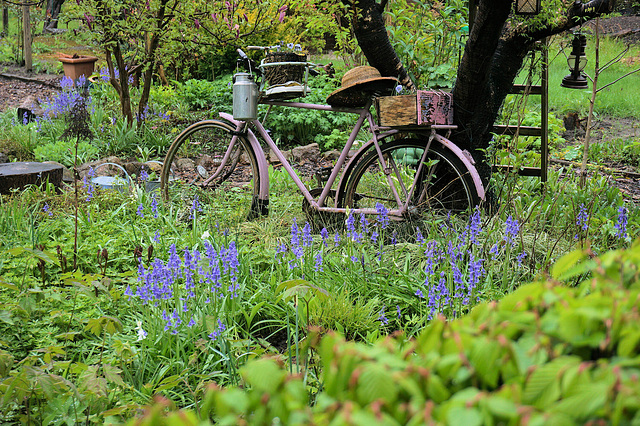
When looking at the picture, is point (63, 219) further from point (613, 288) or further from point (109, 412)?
point (613, 288)

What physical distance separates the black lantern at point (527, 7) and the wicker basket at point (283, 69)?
4.63 ft

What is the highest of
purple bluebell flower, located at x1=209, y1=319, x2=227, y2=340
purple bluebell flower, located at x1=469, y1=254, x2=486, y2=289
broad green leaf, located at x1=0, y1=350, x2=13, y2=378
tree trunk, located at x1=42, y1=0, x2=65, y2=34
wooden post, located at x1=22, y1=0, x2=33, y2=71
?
tree trunk, located at x1=42, y1=0, x2=65, y2=34

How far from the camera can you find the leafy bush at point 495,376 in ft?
2.31

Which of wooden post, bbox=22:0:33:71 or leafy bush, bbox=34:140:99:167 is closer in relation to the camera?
leafy bush, bbox=34:140:99:167

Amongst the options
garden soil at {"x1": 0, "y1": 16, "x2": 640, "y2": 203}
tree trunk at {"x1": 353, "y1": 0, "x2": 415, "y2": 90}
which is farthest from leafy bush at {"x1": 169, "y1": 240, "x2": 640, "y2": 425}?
garden soil at {"x1": 0, "y1": 16, "x2": 640, "y2": 203}

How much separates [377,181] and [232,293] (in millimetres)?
2484

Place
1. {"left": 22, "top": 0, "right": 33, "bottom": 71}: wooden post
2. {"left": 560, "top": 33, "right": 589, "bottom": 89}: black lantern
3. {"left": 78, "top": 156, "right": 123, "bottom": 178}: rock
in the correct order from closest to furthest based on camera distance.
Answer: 1. {"left": 560, "top": 33, "right": 589, "bottom": 89}: black lantern
2. {"left": 78, "top": 156, "right": 123, "bottom": 178}: rock
3. {"left": 22, "top": 0, "right": 33, "bottom": 71}: wooden post

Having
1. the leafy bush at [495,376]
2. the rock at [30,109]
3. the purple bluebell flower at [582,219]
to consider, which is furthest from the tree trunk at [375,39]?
the rock at [30,109]

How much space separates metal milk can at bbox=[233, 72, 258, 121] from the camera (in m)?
3.87

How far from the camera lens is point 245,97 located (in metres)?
3.88

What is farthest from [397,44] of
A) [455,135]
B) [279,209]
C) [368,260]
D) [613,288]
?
[613,288]

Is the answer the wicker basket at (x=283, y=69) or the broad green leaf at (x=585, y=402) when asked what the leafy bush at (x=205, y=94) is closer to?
the wicker basket at (x=283, y=69)

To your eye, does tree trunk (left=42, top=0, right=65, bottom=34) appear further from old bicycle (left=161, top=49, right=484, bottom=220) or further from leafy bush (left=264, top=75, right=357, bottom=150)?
old bicycle (left=161, top=49, right=484, bottom=220)

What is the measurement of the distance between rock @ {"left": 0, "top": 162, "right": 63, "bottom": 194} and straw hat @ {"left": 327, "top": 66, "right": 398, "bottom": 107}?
2.55 metres
